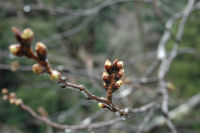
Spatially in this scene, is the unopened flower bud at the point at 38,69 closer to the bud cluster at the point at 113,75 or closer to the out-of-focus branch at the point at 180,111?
the bud cluster at the point at 113,75

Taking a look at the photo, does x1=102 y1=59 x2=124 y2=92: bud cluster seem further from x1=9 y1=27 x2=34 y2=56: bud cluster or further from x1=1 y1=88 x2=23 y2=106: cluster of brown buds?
x1=1 y1=88 x2=23 y2=106: cluster of brown buds

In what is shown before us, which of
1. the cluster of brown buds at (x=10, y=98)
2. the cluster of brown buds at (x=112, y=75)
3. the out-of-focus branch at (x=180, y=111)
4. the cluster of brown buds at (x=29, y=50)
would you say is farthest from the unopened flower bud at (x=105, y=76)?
the out-of-focus branch at (x=180, y=111)

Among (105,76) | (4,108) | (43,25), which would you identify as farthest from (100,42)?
(105,76)

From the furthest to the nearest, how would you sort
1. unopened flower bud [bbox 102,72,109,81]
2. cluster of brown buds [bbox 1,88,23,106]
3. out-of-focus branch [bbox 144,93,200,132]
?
out-of-focus branch [bbox 144,93,200,132] → cluster of brown buds [bbox 1,88,23,106] → unopened flower bud [bbox 102,72,109,81]

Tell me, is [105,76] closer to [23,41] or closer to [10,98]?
[23,41]

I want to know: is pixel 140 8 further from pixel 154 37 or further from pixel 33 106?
pixel 33 106

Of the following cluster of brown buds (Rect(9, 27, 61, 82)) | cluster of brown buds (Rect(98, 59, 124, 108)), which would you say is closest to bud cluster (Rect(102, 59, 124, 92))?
cluster of brown buds (Rect(98, 59, 124, 108))

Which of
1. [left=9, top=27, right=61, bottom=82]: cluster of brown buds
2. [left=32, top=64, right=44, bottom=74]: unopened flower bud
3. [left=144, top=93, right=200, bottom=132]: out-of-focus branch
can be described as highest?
[left=144, top=93, right=200, bottom=132]: out-of-focus branch

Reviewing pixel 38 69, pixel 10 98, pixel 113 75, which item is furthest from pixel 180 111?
pixel 38 69
